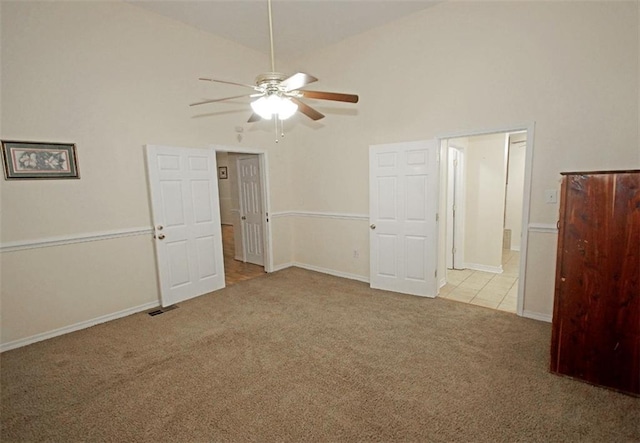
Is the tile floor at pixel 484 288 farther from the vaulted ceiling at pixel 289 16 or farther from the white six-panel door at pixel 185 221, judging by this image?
the vaulted ceiling at pixel 289 16

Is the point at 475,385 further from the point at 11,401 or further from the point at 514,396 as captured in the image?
the point at 11,401

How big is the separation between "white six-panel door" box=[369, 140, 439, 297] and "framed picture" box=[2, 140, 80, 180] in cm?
340

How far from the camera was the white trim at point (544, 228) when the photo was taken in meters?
3.00

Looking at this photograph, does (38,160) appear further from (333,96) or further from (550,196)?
(550,196)

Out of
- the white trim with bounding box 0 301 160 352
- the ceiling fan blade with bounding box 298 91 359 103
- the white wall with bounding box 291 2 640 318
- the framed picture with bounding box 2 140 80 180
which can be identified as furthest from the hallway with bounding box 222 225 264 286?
the ceiling fan blade with bounding box 298 91 359 103

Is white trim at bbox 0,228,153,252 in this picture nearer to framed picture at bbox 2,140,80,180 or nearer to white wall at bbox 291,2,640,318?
framed picture at bbox 2,140,80,180

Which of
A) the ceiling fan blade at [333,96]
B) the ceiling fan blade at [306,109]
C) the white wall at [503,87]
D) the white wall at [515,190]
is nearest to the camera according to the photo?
the ceiling fan blade at [333,96]

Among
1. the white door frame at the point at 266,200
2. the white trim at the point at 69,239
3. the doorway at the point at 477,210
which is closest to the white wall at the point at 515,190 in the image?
the doorway at the point at 477,210

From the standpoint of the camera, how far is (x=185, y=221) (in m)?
3.90

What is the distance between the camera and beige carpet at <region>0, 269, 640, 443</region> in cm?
181

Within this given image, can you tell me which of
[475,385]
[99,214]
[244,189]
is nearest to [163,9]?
[99,214]

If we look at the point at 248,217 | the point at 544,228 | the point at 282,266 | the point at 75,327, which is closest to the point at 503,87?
the point at 544,228

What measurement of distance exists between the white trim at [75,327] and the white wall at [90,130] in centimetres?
2

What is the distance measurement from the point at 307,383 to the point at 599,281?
2.18 m
